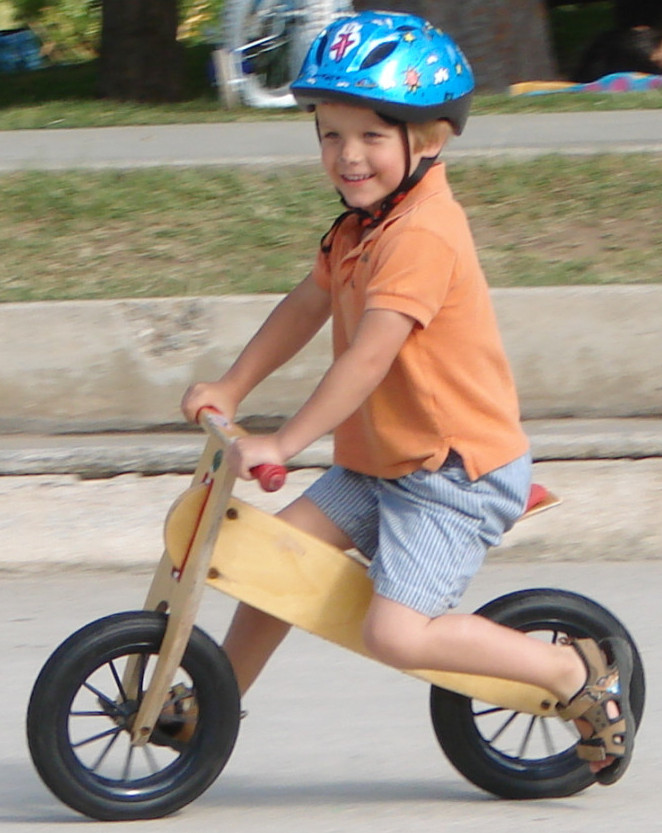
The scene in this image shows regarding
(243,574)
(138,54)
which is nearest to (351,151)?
(243,574)

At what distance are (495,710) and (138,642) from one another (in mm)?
838

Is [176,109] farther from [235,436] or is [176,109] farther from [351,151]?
[235,436]

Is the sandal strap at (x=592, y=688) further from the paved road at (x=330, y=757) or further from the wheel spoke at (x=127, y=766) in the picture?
the wheel spoke at (x=127, y=766)

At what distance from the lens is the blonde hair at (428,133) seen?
9.86 ft

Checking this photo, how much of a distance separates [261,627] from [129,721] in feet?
1.12

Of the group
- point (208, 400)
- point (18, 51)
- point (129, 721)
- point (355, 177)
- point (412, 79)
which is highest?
point (412, 79)

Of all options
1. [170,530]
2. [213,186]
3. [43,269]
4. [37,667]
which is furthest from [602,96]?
[170,530]

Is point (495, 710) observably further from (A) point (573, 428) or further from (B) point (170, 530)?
(A) point (573, 428)

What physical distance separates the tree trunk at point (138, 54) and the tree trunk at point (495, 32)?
234 centimetres

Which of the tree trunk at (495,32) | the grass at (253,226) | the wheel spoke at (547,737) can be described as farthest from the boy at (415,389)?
the tree trunk at (495,32)

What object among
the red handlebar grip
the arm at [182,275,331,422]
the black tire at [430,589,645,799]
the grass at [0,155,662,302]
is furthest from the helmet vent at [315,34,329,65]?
the grass at [0,155,662,302]

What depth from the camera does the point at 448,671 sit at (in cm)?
308

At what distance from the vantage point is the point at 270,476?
2.79 m

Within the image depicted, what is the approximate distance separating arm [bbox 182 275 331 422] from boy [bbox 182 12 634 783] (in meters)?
0.06
